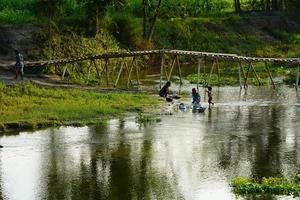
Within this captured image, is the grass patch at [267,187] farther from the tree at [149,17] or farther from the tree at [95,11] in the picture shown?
the tree at [149,17]

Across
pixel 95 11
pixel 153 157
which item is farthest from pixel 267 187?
pixel 95 11

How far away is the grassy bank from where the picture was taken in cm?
3288

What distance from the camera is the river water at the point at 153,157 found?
2211 cm

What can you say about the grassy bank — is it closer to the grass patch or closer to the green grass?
the grass patch

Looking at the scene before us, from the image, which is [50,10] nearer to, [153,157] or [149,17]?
[149,17]

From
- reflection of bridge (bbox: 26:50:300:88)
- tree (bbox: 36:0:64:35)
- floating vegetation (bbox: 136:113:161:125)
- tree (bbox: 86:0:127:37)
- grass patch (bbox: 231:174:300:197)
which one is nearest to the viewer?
grass patch (bbox: 231:174:300:197)

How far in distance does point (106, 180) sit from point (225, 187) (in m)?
3.83

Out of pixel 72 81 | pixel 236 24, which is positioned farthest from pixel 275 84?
pixel 236 24

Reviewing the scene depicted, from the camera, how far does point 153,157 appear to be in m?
26.4

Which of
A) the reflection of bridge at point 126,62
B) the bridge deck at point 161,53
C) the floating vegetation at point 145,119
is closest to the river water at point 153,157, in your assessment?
the floating vegetation at point 145,119

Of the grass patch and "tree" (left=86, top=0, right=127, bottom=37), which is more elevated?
"tree" (left=86, top=0, right=127, bottom=37)

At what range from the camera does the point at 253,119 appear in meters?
34.9

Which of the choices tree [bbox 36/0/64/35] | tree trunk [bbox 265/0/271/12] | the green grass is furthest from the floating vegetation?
tree trunk [bbox 265/0/271/12]

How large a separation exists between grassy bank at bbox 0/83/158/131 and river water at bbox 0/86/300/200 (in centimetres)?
124
